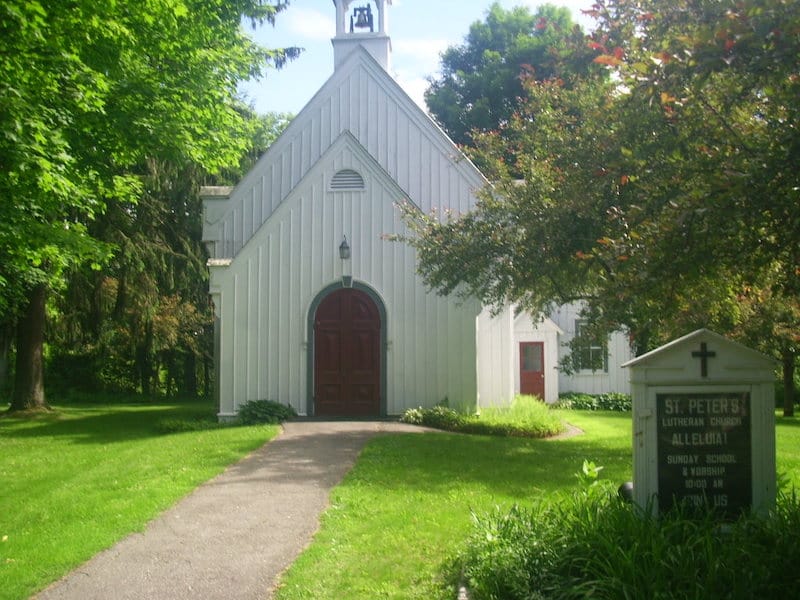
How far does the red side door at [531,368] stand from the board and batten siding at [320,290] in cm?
1024

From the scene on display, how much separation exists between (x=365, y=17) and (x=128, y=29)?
10.2 m

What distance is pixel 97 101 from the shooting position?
478 inches

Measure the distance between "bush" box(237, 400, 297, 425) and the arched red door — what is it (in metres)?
0.95

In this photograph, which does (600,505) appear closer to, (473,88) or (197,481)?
(197,481)

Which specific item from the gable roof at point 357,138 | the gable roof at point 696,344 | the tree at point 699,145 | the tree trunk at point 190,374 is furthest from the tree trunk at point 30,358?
the gable roof at point 696,344

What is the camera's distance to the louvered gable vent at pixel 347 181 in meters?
18.2

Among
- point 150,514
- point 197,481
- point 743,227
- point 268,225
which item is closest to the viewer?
point 743,227

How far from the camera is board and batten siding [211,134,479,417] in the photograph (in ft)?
59.1

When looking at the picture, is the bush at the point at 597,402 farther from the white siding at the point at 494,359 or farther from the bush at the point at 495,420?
the bush at the point at 495,420

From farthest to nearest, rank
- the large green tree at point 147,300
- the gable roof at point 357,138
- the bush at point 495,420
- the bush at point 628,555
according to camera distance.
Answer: the large green tree at point 147,300
the gable roof at point 357,138
the bush at point 495,420
the bush at point 628,555

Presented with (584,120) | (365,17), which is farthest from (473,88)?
(584,120)

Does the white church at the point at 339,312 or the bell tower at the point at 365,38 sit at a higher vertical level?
the bell tower at the point at 365,38

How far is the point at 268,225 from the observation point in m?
18.2

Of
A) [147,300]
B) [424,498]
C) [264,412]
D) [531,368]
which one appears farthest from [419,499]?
[531,368]
